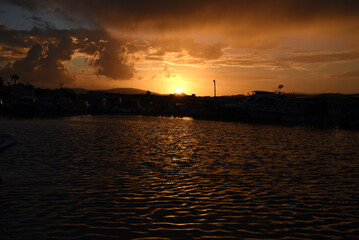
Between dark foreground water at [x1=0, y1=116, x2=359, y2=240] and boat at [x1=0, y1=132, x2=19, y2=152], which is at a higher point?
boat at [x1=0, y1=132, x2=19, y2=152]

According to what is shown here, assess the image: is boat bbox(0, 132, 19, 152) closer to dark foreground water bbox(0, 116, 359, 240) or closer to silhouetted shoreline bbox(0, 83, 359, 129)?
dark foreground water bbox(0, 116, 359, 240)

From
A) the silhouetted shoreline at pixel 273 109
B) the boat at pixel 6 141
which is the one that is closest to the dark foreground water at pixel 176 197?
the boat at pixel 6 141

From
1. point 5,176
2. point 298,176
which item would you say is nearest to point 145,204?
point 5,176

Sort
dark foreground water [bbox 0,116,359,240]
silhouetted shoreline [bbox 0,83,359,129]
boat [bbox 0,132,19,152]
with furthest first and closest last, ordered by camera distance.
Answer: silhouetted shoreline [bbox 0,83,359,129], boat [bbox 0,132,19,152], dark foreground water [bbox 0,116,359,240]

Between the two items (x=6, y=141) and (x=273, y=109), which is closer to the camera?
(x=6, y=141)

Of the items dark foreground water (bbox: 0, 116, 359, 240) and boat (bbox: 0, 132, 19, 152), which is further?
boat (bbox: 0, 132, 19, 152)

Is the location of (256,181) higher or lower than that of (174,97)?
lower

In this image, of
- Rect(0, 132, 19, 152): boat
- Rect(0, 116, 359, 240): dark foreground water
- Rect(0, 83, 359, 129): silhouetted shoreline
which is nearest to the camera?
Rect(0, 116, 359, 240): dark foreground water

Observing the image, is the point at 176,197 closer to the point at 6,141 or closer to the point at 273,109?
the point at 6,141

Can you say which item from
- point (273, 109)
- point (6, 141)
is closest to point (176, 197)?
point (6, 141)

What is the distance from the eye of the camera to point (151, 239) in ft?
27.6

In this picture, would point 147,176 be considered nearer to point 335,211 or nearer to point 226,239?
Answer: point 226,239

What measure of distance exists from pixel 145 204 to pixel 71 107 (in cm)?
13261

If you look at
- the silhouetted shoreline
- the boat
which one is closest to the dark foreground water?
the boat
